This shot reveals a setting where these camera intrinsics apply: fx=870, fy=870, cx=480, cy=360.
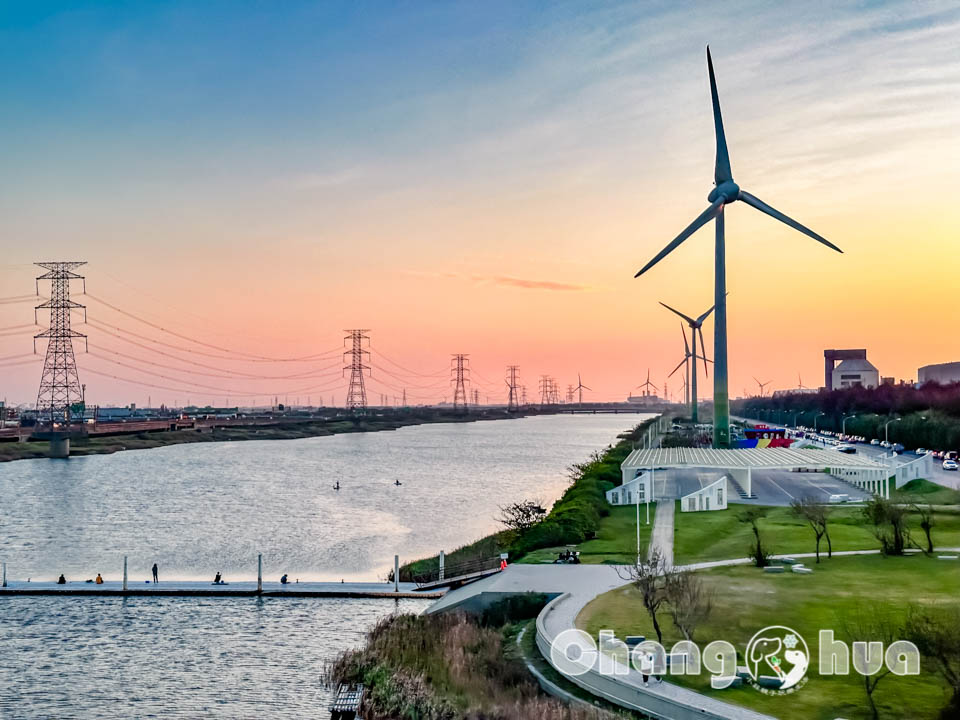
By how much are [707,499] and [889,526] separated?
13793 mm

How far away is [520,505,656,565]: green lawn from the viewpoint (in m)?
37.5

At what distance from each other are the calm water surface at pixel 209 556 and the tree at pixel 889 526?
19.0 metres

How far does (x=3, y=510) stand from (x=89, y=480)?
24720 mm

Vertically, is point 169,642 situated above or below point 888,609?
below

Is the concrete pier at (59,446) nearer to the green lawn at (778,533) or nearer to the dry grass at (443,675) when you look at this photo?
the green lawn at (778,533)

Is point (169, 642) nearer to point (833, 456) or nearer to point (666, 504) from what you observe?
point (666, 504)

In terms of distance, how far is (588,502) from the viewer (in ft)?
172

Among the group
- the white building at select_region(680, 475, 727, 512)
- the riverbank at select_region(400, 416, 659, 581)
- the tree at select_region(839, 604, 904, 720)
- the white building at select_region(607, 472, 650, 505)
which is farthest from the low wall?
the white building at select_region(607, 472, 650, 505)

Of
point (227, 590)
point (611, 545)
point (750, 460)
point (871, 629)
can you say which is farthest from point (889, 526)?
point (227, 590)

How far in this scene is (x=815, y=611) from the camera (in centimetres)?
2602

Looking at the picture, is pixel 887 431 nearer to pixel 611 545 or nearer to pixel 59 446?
pixel 611 545

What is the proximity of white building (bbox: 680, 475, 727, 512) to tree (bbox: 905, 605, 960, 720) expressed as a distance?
29.6 metres

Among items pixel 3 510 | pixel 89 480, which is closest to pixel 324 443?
pixel 89 480

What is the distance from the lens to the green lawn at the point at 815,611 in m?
19.3
